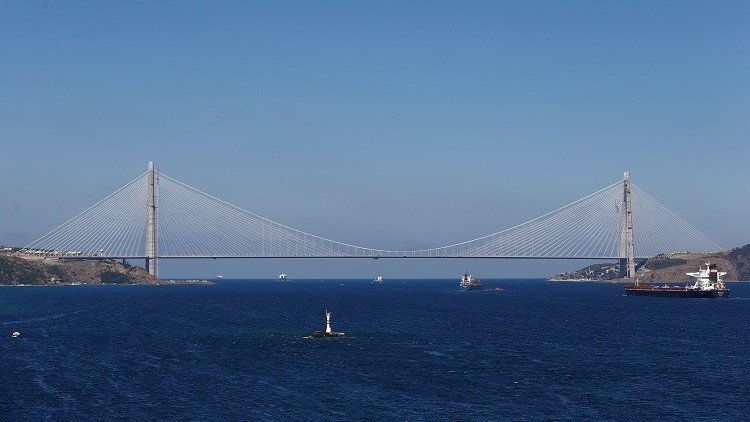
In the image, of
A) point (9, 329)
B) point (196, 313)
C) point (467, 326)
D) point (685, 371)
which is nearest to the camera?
point (685, 371)

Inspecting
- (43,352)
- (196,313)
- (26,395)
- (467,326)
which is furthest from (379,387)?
(196,313)

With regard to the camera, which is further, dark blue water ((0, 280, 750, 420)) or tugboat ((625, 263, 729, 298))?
tugboat ((625, 263, 729, 298))

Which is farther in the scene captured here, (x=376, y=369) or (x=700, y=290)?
(x=700, y=290)

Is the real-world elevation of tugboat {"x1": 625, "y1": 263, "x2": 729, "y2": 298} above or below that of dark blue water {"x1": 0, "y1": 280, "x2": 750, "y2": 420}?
above

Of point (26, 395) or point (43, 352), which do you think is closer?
point (26, 395)

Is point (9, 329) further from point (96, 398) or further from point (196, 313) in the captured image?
point (96, 398)

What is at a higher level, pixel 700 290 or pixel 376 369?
pixel 700 290

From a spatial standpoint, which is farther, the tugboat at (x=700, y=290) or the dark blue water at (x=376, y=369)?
the tugboat at (x=700, y=290)

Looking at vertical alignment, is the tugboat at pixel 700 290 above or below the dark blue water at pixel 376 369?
above
